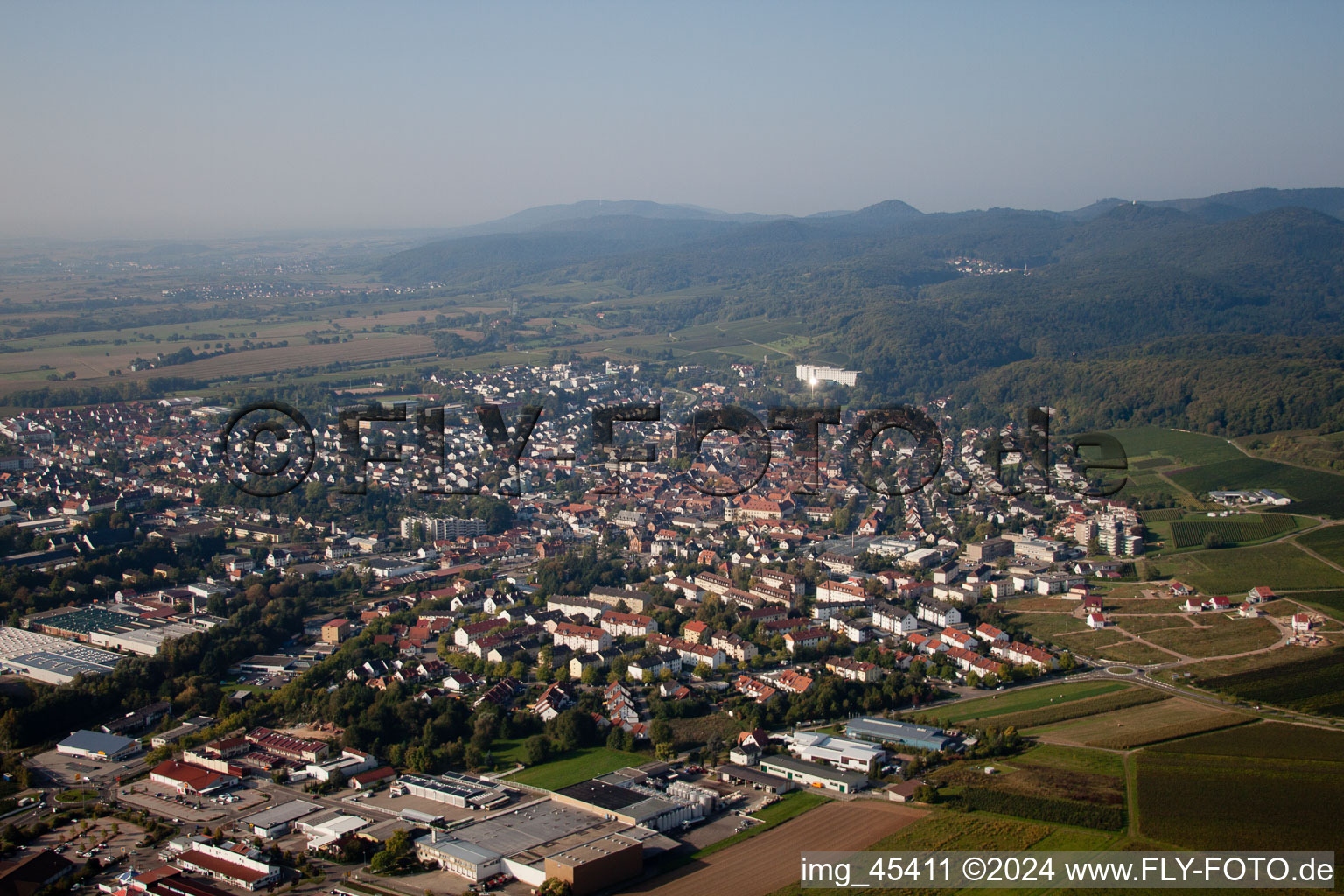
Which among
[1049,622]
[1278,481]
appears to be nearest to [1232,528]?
[1278,481]

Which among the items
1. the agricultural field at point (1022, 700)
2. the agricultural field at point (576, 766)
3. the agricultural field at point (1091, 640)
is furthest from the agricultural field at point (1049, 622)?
the agricultural field at point (576, 766)

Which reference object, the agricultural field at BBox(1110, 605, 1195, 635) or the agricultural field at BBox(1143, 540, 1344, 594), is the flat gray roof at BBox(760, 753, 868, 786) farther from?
the agricultural field at BBox(1143, 540, 1344, 594)

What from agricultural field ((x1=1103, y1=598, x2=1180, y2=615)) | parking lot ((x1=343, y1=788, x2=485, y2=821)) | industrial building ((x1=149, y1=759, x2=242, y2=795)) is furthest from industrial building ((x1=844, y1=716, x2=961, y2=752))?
industrial building ((x1=149, y1=759, x2=242, y2=795))

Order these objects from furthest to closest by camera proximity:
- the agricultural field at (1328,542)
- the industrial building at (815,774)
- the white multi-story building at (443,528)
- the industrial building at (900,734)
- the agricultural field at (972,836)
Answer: the white multi-story building at (443,528), the agricultural field at (1328,542), the industrial building at (900,734), the industrial building at (815,774), the agricultural field at (972,836)

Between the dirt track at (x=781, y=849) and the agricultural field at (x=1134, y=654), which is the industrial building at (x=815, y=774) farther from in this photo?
the agricultural field at (x=1134, y=654)

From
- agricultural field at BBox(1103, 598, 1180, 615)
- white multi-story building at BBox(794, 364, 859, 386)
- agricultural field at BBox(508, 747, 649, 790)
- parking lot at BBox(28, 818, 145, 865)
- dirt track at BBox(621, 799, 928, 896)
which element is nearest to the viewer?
dirt track at BBox(621, 799, 928, 896)

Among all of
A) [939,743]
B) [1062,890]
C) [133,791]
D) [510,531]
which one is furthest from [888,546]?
[133,791]
